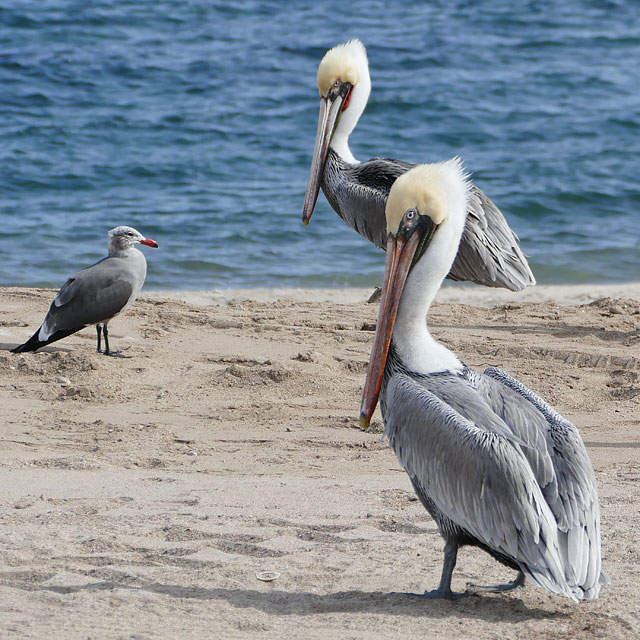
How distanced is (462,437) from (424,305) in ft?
1.81

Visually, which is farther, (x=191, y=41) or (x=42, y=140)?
(x=191, y=41)

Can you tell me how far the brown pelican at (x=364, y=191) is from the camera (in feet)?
22.3

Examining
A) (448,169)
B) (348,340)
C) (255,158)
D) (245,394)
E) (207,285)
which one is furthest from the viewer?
(255,158)

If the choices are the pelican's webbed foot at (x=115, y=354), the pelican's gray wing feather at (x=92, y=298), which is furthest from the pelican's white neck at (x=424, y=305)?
the pelican's gray wing feather at (x=92, y=298)

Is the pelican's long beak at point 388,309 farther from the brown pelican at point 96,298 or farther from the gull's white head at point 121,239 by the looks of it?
the gull's white head at point 121,239

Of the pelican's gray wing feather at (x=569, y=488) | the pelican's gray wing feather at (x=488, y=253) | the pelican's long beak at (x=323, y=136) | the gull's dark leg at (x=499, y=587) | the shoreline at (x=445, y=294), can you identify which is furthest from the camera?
the shoreline at (x=445, y=294)

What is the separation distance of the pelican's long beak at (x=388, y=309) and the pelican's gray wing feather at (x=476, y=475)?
0.32ft

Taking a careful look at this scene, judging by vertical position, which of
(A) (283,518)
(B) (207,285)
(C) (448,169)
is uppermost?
(C) (448,169)

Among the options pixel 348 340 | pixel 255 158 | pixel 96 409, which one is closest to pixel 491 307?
pixel 348 340

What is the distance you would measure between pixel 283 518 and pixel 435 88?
14.7 m

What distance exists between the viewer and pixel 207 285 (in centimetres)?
960

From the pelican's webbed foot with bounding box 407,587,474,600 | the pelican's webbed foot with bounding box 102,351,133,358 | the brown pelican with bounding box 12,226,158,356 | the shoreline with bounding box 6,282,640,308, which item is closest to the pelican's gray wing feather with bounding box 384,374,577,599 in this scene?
the pelican's webbed foot with bounding box 407,587,474,600

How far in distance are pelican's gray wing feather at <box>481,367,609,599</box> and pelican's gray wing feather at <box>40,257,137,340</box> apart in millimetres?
3569

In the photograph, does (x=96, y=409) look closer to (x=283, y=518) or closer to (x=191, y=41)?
(x=283, y=518)
